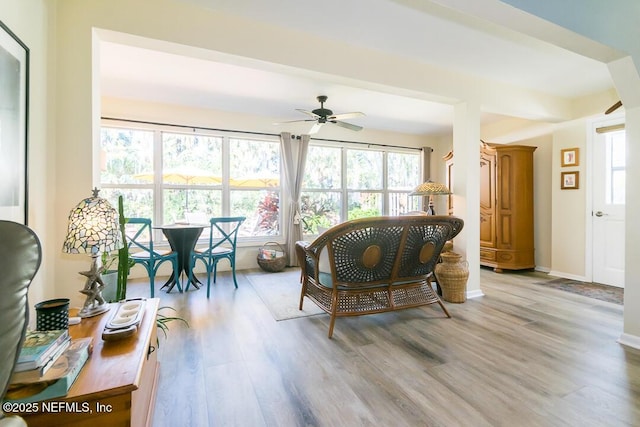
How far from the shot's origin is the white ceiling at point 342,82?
7.38 feet

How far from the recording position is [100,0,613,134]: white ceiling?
7.38 feet

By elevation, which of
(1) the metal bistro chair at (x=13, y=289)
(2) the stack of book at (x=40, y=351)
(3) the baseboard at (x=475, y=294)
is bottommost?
(3) the baseboard at (x=475, y=294)

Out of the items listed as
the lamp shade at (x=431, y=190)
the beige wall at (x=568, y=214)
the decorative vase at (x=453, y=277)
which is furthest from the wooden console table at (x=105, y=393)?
the beige wall at (x=568, y=214)

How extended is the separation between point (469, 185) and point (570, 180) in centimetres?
211

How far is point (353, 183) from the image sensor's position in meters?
5.91

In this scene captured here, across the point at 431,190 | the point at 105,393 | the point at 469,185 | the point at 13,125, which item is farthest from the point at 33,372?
the point at 469,185

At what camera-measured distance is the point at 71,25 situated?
1850 mm

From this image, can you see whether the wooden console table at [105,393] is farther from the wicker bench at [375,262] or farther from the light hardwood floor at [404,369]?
the wicker bench at [375,262]

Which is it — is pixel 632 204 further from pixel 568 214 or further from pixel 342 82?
pixel 342 82

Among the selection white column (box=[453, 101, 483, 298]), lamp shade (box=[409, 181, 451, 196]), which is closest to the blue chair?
lamp shade (box=[409, 181, 451, 196])

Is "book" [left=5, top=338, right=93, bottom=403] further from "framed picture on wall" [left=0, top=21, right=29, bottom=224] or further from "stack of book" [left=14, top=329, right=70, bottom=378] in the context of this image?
"framed picture on wall" [left=0, top=21, right=29, bottom=224]

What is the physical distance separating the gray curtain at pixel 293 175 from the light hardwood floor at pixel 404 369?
7.21 feet

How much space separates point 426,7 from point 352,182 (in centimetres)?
385

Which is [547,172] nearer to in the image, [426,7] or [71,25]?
[426,7]
